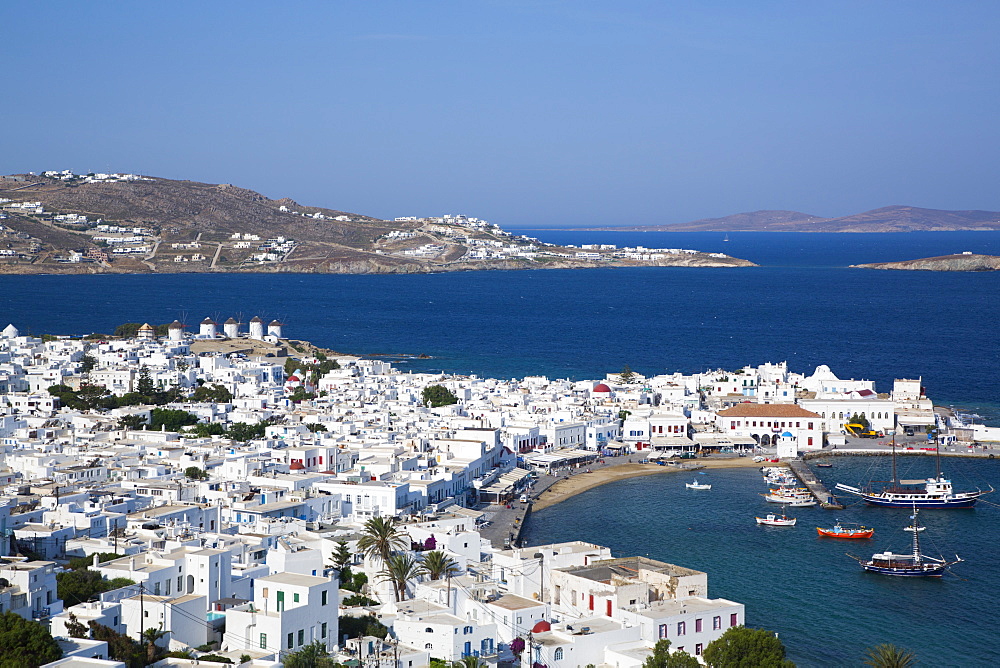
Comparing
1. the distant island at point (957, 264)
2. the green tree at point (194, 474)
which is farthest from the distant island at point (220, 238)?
the green tree at point (194, 474)

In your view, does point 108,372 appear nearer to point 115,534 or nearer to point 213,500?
point 213,500

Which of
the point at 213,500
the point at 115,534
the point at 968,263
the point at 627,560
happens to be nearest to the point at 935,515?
the point at 627,560

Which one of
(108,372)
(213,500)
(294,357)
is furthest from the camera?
(294,357)

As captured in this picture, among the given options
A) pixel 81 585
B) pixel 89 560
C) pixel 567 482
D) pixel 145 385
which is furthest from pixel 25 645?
pixel 145 385

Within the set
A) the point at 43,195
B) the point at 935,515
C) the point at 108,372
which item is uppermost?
the point at 43,195

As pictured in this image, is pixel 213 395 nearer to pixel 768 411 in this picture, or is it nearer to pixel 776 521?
pixel 768 411

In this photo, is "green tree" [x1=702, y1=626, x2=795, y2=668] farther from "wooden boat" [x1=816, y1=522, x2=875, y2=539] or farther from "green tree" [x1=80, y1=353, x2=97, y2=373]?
Answer: "green tree" [x1=80, y1=353, x2=97, y2=373]
